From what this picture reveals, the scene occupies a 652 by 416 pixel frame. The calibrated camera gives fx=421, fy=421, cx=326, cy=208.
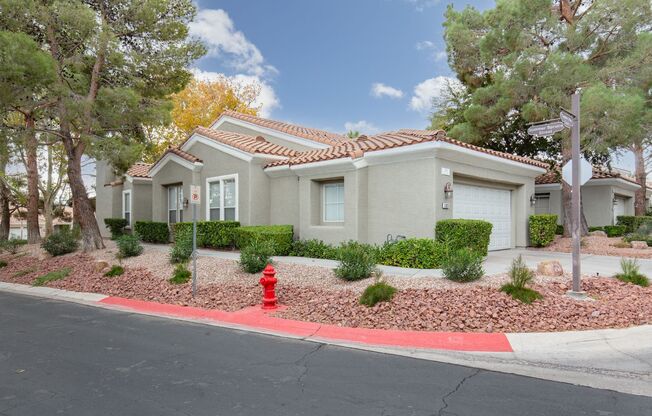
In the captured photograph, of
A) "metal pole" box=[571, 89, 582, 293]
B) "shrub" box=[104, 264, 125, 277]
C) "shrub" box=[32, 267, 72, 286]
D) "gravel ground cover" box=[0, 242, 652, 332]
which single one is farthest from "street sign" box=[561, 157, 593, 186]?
Answer: "shrub" box=[32, 267, 72, 286]

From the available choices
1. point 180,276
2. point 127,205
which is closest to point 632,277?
point 180,276

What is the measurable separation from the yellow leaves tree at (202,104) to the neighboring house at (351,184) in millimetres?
15180

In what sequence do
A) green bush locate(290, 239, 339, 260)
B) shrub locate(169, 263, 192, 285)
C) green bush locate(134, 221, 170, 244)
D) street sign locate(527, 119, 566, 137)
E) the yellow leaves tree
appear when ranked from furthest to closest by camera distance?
the yellow leaves tree
green bush locate(134, 221, 170, 244)
green bush locate(290, 239, 339, 260)
shrub locate(169, 263, 192, 285)
street sign locate(527, 119, 566, 137)

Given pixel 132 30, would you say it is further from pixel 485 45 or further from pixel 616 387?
pixel 616 387

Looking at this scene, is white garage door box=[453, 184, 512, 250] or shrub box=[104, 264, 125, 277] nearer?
shrub box=[104, 264, 125, 277]

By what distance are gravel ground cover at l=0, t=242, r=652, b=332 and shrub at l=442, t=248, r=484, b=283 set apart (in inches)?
7.8

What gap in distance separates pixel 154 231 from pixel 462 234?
43.7 ft

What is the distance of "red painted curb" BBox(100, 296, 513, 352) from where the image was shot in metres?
6.22

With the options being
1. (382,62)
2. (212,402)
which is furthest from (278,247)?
Answer: (382,62)

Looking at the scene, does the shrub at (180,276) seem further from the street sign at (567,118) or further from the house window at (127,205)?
the house window at (127,205)

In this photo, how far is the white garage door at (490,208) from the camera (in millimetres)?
13875

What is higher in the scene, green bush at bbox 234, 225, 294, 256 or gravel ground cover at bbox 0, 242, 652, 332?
green bush at bbox 234, 225, 294, 256

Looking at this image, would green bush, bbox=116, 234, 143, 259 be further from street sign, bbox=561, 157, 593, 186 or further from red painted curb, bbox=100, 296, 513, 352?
street sign, bbox=561, 157, 593, 186

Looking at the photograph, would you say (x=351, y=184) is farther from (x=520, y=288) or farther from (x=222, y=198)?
(x=520, y=288)
